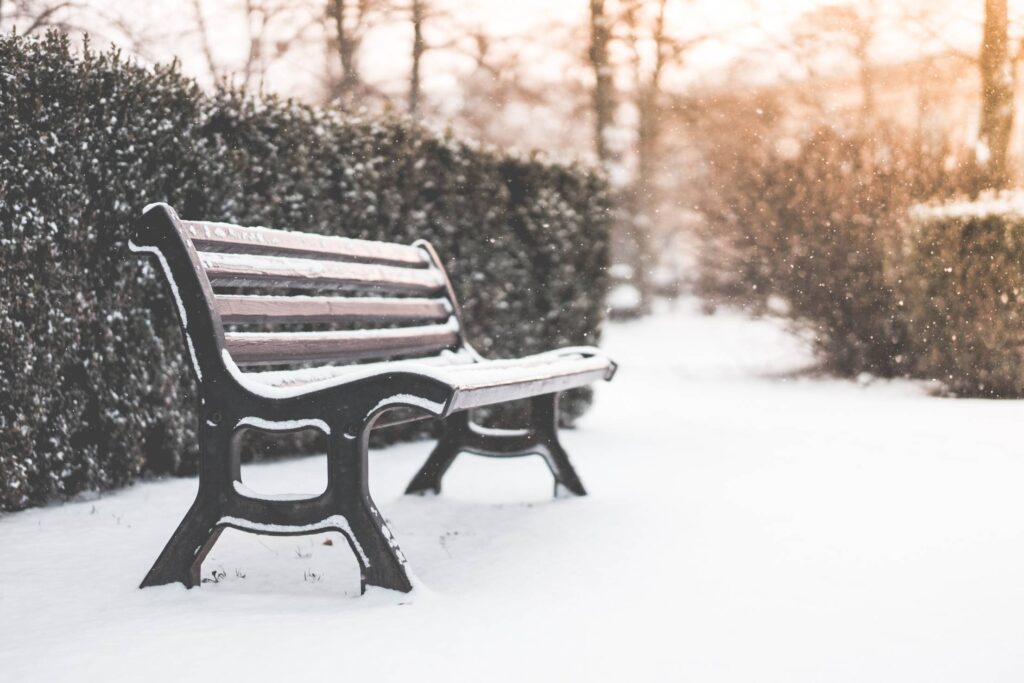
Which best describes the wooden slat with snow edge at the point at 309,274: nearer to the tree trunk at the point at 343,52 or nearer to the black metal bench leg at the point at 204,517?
the black metal bench leg at the point at 204,517

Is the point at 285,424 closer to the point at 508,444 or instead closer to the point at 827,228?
the point at 508,444

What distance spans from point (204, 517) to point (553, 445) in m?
1.77

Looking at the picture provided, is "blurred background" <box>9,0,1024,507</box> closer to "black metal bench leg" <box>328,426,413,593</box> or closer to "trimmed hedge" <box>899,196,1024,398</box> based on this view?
"trimmed hedge" <box>899,196,1024,398</box>

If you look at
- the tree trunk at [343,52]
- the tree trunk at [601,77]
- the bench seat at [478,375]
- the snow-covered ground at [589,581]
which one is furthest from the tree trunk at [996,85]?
the tree trunk at [343,52]

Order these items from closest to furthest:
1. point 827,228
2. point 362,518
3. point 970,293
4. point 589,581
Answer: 1. point 362,518
2. point 589,581
3. point 970,293
4. point 827,228

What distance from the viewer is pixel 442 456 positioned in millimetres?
4262

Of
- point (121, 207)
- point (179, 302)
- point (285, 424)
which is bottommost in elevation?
point (285, 424)

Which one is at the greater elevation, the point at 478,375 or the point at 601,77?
the point at 601,77

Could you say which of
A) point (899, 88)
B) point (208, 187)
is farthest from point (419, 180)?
point (899, 88)

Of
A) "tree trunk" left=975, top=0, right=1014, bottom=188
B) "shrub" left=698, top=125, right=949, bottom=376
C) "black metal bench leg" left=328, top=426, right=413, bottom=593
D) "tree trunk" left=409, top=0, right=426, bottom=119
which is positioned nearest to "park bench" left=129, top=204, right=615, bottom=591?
"black metal bench leg" left=328, top=426, right=413, bottom=593

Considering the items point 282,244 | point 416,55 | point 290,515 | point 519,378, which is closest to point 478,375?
point 519,378

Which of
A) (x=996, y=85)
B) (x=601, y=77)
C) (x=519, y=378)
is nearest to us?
(x=519, y=378)

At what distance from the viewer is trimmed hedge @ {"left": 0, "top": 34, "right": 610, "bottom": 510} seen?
153 inches

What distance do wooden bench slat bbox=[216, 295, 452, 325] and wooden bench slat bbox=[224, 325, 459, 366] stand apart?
52 mm
